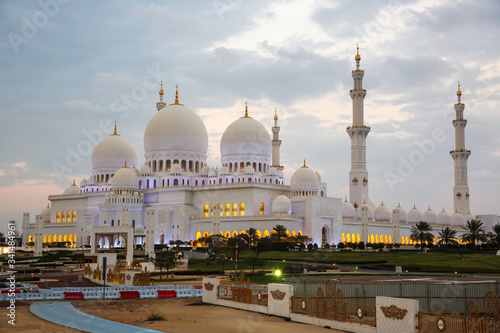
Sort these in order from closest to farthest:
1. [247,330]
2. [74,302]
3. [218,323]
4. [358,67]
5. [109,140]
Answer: [247,330], [218,323], [74,302], [358,67], [109,140]

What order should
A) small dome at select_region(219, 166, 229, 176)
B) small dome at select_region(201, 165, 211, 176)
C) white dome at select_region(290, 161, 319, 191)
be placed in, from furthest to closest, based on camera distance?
small dome at select_region(201, 165, 211, 176)
small dome at select_region(219, 166, 229, 176)
white dome at select_region(290, 161, 319, 191)

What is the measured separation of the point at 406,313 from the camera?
15141mm

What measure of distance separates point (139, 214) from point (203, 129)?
47.4 ft

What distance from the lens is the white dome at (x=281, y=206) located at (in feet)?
224

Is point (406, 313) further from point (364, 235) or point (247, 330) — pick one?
point (364, 235)

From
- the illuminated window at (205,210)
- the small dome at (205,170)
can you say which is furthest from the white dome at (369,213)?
the small dome at (205,170)

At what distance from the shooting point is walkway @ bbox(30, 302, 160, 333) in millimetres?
16114

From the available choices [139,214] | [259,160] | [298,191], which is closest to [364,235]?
[298,191]

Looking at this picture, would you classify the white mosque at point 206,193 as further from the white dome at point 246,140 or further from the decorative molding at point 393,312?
the decorative molding at point 393,312

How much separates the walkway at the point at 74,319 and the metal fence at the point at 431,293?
20.5ft

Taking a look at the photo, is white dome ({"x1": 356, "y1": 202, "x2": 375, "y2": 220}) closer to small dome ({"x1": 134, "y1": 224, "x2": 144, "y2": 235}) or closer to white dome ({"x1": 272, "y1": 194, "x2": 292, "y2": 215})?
white dome ({"x1": 272, "y1": 194, "x2": 292, "y2": 215})

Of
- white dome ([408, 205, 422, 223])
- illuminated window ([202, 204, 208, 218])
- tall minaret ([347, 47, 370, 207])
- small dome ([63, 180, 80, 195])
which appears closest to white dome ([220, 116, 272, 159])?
illuminated window ([202, 204, 208, 218])

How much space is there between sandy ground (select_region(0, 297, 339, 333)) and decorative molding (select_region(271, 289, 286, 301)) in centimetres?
66

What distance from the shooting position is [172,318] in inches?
753
